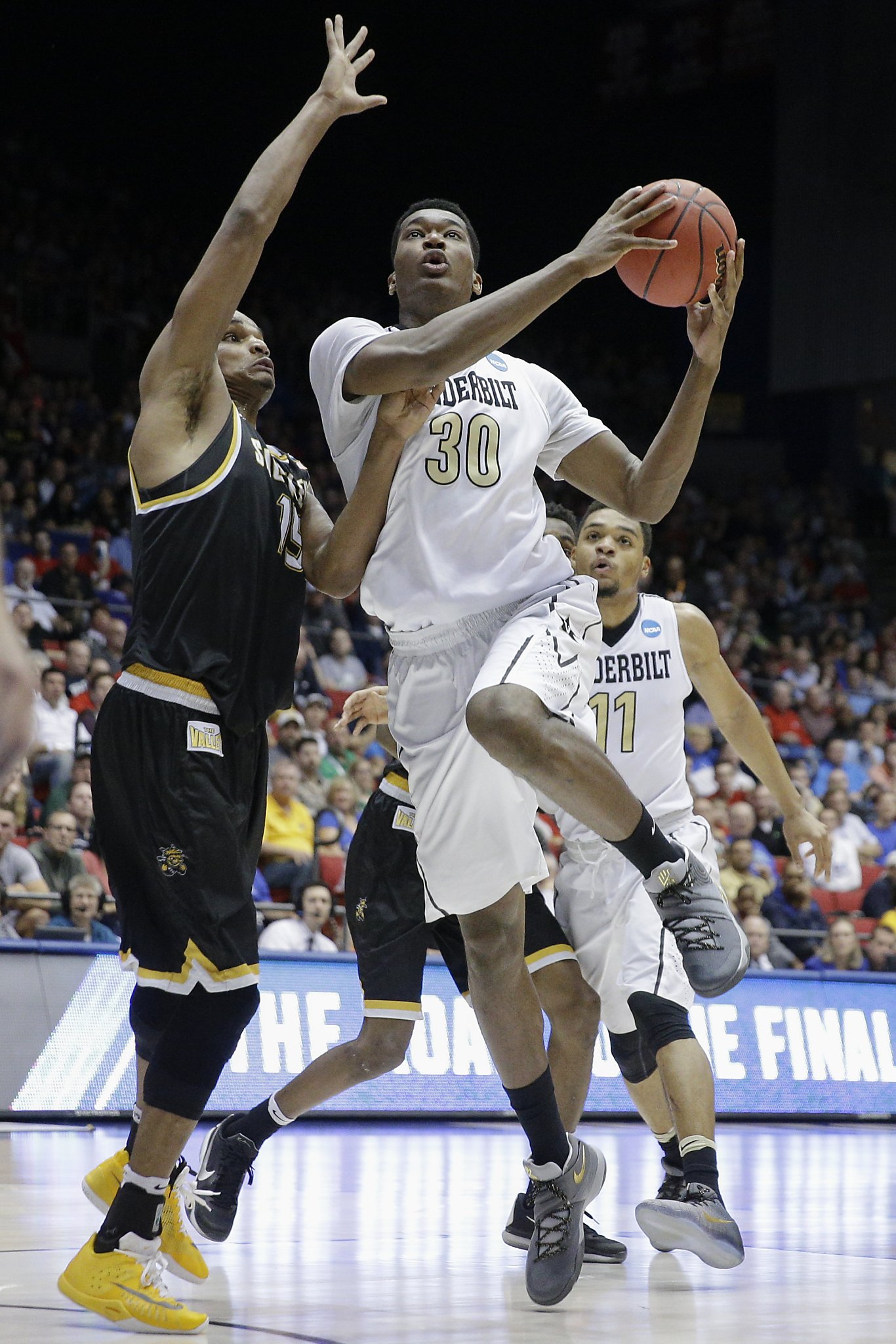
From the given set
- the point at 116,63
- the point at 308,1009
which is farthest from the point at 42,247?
the point at 308,1009

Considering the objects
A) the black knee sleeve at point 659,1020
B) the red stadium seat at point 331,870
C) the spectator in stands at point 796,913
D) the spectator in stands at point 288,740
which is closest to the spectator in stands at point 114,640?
the spectator in stands at point 288,740

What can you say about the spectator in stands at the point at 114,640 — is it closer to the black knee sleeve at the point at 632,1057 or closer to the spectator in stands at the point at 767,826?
the spectator in stands at the point at 767,826

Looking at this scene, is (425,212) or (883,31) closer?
(425,212)

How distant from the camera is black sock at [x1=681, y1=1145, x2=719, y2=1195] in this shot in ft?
15.1

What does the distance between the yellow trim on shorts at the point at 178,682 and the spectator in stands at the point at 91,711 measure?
21.2 feet

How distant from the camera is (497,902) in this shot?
408cm

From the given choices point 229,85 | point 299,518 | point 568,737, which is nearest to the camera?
point 568,737

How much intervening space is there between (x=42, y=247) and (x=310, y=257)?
5.36 meters

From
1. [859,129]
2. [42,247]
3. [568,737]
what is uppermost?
[859,129]

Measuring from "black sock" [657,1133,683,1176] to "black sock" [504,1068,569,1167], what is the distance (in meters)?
1.13

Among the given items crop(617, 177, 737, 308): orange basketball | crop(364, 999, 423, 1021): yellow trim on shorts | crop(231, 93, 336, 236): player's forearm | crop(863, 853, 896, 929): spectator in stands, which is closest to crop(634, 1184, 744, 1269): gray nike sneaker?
crop(364, 999, 423, 1021): yellow trim on shorts

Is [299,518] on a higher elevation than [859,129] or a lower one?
lower

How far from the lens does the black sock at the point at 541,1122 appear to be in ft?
13.4

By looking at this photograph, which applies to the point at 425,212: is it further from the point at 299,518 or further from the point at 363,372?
the point at 299,518
